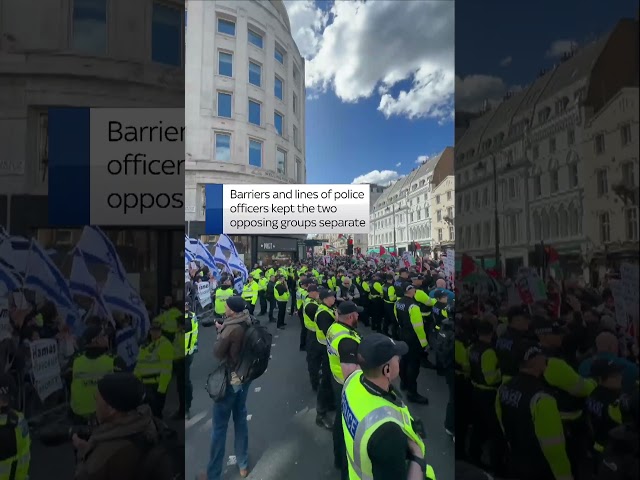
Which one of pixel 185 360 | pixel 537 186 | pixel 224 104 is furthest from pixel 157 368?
pixel 537 186

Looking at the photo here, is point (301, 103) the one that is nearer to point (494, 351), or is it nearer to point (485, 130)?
point (485, 130)

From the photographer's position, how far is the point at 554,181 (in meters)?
1.85

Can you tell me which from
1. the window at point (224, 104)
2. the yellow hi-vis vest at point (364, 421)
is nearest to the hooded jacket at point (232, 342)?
the yellow hi-vis vest at point (364, 421)

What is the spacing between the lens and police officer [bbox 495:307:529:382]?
1.87 metres

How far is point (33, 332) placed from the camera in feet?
6.77

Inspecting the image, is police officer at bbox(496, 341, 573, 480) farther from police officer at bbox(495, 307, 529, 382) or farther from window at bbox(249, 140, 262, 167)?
window at bbox(249, 140, 262, 167)

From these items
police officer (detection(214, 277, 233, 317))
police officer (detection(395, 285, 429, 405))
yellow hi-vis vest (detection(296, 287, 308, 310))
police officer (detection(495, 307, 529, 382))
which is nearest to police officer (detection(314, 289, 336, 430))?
yellow hi-vis vest (detection(296, 287, 308, 310))

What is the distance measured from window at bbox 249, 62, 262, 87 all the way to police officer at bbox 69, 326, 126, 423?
69.2 inches

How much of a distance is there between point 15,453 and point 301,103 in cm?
255

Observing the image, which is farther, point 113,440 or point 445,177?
point 445,177

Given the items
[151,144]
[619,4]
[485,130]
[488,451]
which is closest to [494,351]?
[488,451]

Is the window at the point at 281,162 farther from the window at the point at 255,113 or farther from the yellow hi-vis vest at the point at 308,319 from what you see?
the yellow hi-vis vest at the point at 308,319

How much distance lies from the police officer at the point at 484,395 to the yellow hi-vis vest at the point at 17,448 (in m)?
2.52

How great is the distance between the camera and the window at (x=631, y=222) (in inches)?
58.9
